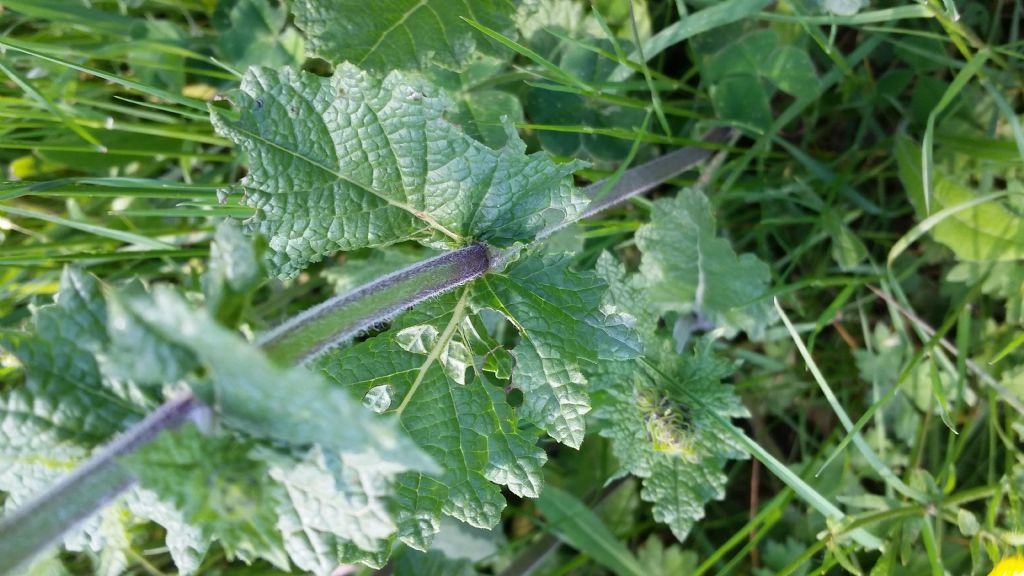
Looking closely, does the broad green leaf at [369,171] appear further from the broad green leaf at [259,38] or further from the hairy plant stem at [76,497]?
the broad green leaf at [259,38]

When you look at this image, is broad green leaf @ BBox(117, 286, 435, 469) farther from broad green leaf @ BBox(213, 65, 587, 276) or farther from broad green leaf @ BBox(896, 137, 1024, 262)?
broad green leaf @ BBox(896, 137, 1024, 262)

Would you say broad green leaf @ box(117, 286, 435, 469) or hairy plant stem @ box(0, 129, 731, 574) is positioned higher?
broad green leaf @ box(117, 286, 435, 469)

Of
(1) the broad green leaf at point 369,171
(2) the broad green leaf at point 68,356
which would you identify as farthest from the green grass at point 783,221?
(2) the broad green leaf at point 68,356

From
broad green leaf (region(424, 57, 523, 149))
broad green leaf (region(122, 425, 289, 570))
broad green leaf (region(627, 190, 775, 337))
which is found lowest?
broad green leaf (region(627, 190, 775, 337))

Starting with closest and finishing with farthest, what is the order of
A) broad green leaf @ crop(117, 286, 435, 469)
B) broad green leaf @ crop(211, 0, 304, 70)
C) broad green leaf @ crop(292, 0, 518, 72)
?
broad green leaf @ crop(117, 286, 435, 469) < broad green leaf @ crop(292, 0, 518, 72) < broad green leaf @ crop(211, 0, 304, 70)

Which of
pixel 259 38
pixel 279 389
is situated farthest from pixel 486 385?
pixel 259 38

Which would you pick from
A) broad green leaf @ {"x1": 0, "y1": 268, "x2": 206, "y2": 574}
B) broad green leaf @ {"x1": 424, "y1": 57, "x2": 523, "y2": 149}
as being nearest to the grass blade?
broad green leaf @ {"x1": 424, "y1": 57, "x2": 523, "y2": 149}

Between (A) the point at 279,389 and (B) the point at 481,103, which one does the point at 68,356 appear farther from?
(B) the point at 481,103
